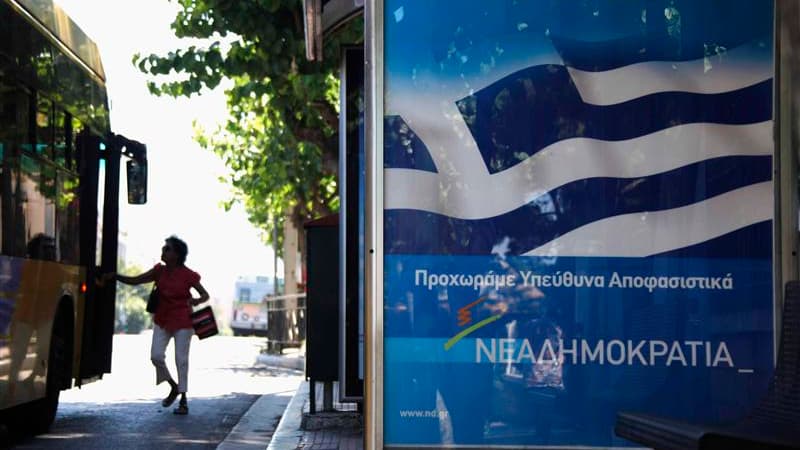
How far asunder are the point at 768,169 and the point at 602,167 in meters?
0.73

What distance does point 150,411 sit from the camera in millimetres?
14617

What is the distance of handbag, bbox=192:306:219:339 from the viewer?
1447cm

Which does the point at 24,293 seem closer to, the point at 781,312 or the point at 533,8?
the point at 533,8

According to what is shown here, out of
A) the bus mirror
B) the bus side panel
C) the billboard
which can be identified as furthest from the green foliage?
the billboard

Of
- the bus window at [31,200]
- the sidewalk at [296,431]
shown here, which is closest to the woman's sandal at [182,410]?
the sidewalk at [296,431]

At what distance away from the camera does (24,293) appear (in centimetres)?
1013

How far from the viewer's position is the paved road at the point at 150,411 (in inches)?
456

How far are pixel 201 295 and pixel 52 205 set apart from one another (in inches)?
137

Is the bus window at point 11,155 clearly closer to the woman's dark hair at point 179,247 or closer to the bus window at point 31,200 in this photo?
the bus window at point 31,200

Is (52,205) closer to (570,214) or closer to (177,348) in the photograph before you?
(177,348)

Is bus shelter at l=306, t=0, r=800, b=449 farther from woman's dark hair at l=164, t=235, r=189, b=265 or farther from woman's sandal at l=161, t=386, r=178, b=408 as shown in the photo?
woman's sandal at l=161, t=386, r=178, b=408

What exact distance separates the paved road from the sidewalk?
0.51 feet

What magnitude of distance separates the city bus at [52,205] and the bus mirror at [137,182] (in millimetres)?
10

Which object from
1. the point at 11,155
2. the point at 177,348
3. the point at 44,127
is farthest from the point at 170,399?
the point at 11,155
